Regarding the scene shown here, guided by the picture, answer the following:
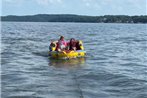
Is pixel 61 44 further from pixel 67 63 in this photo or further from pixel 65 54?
pixel 67 63

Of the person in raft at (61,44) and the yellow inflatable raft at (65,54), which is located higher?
the person in raft at (61,44)

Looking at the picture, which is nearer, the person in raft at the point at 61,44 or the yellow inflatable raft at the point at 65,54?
the yellow inflatable raft at the point at 65,54

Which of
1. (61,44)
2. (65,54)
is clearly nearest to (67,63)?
(65,54)

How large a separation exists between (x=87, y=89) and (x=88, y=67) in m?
5.30

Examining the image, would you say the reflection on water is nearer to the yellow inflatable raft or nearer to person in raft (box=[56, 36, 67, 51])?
the yellow inflatable raft

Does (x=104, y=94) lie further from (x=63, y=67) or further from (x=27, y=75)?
(x=63, y=67)

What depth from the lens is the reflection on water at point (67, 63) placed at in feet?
55.4

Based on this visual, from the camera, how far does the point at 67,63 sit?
57.6 feet

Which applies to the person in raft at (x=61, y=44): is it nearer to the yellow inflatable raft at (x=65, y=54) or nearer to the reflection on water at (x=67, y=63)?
the yellow inflatable raft at (x=65, y=54)

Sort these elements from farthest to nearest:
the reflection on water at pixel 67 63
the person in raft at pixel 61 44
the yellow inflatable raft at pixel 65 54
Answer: the person in raft at pixel 61 44 → the yellow inflatable raft at pixel 65 54 → the reflection on water at pixel 67 63

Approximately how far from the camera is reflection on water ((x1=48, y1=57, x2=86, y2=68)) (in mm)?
16875

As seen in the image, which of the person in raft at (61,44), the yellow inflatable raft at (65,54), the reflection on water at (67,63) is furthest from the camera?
the person in raft at (61,44)

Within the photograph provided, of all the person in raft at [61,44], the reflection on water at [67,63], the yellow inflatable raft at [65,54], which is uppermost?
the person in raft at [61,44]

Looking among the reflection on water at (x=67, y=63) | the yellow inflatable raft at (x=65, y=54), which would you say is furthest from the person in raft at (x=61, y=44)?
the reflection on water at (x=67, y=63)
